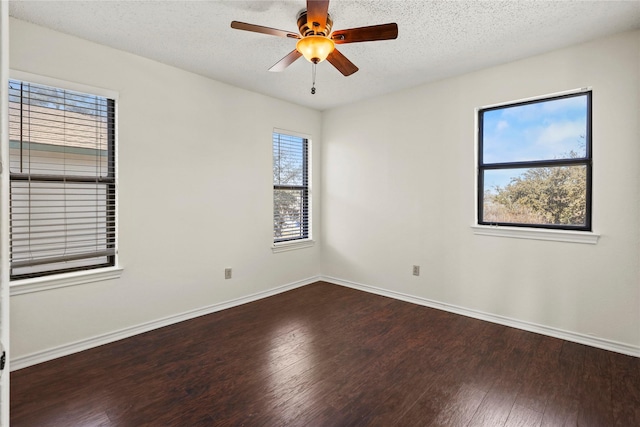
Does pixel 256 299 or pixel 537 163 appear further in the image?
pixel 256 299

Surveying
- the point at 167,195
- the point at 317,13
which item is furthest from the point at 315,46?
the point at 167,195

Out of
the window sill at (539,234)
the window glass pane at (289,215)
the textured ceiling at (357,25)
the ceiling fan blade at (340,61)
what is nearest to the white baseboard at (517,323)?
the window sill at (539,234)

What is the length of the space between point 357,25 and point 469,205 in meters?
2.15

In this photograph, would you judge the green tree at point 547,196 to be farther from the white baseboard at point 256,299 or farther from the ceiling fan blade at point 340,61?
the ceiling fan blade at point 340,61

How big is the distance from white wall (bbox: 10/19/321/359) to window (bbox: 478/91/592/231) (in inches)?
101

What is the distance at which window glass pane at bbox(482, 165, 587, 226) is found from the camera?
9.31 ft

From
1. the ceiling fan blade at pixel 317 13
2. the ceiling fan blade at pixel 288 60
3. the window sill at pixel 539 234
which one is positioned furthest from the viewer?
the window sill at pixel 539 234

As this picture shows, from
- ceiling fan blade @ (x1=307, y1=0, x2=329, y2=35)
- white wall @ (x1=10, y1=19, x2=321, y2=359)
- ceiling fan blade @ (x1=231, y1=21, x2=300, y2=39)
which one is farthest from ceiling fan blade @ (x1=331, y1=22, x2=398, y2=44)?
white wall @ (x1=10, y1=19, x2=321, y2=359)

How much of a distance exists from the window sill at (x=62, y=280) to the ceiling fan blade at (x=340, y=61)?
256cm

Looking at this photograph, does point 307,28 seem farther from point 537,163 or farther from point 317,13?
point 537,163

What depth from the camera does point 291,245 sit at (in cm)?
443

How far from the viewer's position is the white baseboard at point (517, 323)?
263 centimetres

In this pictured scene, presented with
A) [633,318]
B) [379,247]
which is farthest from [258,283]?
[633,318]

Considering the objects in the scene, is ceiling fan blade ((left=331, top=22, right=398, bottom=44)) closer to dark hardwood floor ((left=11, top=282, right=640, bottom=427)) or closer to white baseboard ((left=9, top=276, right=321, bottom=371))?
dark hardwood floor ((left=11, top=282, right=640, bottom=427))
